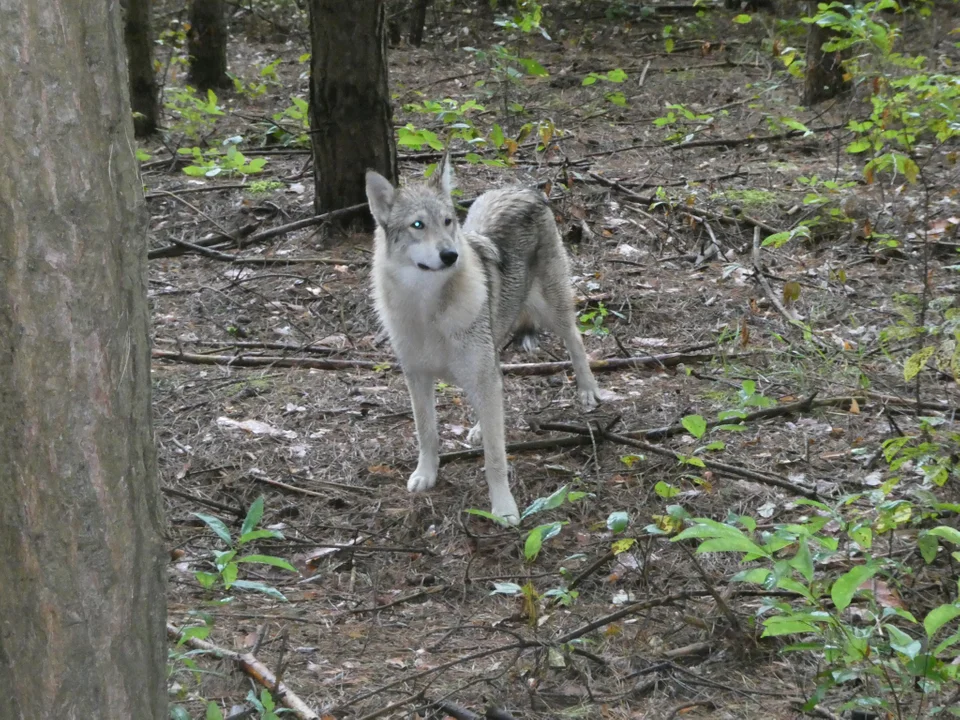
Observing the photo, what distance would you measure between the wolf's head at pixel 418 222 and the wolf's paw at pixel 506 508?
126 centimetres

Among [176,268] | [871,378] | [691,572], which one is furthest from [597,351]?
[176,268]

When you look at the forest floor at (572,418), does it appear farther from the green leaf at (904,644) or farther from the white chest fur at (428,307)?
the white chest fur at (428,307)

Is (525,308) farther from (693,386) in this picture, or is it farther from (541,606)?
(541,606)

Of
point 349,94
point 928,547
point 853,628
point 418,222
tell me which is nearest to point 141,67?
point 349,94

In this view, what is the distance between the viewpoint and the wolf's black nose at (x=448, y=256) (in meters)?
5.12

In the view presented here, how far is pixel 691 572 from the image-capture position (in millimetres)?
4531

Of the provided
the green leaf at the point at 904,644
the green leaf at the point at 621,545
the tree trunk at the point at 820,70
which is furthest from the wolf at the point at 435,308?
the tree trunk at the point at 820,70

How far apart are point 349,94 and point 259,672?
5.77m

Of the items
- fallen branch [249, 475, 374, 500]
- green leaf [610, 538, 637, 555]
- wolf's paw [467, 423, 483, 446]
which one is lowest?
wolf's paw [467, 423, 483, 446]

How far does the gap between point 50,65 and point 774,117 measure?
10678 millimetres

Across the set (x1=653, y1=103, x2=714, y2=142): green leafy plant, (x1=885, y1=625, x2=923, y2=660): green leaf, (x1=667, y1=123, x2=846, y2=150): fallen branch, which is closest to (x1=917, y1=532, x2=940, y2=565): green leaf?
(x1=885, y1=625, x2=923, y2=660): green leaf

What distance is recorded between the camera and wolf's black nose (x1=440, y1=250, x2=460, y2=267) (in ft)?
16.8

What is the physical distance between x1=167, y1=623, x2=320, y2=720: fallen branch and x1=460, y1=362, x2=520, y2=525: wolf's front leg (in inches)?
71.5

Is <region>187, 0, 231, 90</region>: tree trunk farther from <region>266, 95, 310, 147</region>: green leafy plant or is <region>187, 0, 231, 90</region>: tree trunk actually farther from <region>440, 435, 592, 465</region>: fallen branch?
<region>440, 435, 592, 465</region>: fallen branch
